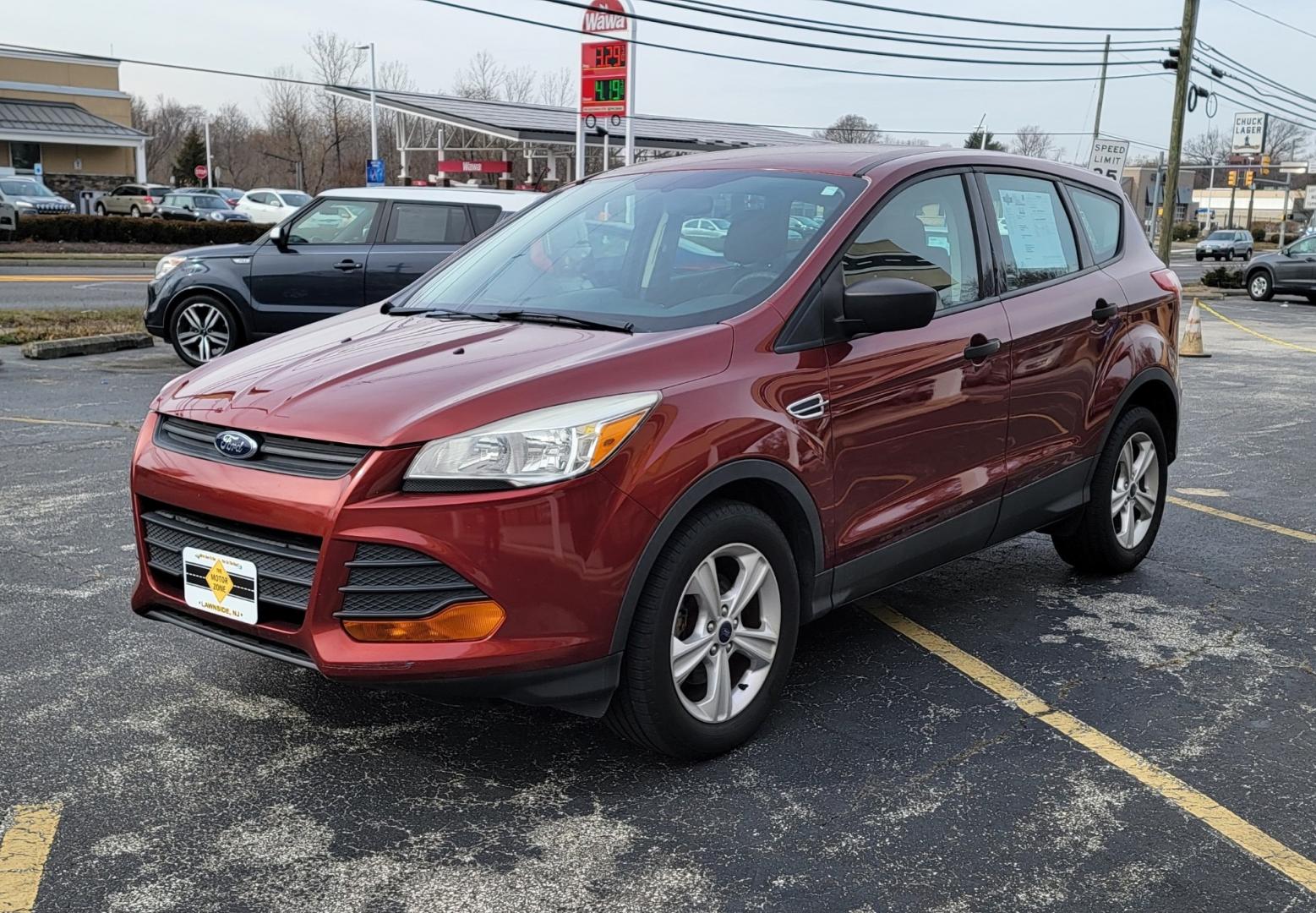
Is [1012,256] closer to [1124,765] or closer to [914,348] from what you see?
[914,348]

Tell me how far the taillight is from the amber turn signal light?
12.9ft

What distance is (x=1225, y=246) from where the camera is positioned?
191 feet

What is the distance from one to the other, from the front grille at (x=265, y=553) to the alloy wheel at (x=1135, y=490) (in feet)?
12.1

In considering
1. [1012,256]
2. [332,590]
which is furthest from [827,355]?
[332,590]

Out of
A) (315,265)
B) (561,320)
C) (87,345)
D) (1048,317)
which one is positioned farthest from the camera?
(87,345)

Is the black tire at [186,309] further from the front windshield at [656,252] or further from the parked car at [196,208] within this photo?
the parked car at [196,208]

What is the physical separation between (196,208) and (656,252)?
4329cm

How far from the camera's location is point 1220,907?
298cm

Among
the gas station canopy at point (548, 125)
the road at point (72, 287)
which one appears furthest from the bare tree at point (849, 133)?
the road at point (72, 287)

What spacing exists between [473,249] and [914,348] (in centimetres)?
185

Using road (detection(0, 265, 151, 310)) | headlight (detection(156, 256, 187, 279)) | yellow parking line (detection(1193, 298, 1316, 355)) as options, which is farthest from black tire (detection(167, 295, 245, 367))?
yellow parking line (detection(1193, 298, 1316, 355))

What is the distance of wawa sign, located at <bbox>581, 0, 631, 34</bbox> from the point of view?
1655cm

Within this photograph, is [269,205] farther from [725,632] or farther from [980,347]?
[725,632]

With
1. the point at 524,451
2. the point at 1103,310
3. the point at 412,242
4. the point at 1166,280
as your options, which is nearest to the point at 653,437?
the point at 524,451
